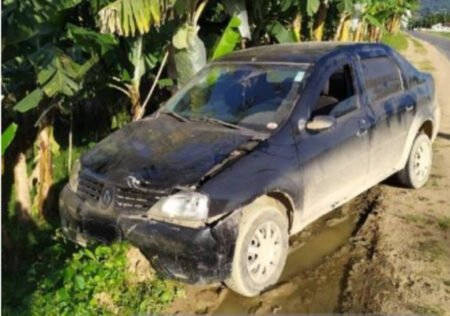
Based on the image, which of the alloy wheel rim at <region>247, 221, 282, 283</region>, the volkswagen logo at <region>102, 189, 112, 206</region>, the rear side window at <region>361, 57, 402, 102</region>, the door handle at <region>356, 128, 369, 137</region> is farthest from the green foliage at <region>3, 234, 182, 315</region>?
the rear side window at <region>361, 57, 402, 102</region>

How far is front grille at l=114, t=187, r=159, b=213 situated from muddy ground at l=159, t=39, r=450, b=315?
2.62 ft

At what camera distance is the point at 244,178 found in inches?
155

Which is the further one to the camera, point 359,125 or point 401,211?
point 401,211

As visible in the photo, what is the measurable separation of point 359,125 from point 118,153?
2241 millimetres

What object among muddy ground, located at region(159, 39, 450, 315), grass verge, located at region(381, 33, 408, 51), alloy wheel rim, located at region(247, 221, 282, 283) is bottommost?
grass verge, located at region(381, 33, 408, 51)

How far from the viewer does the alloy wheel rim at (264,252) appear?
4.01 metres

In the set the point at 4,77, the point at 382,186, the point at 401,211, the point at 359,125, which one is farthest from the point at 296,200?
the point at 4,77

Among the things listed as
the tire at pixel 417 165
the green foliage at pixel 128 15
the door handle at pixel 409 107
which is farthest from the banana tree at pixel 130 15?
the tire at pixel 417 165

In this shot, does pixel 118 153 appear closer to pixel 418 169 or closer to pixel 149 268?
pixel 149 268

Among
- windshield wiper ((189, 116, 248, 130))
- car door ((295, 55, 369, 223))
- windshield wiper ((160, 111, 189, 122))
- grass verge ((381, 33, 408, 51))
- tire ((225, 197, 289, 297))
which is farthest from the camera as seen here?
grass verge ((381, 33, 408, 51))

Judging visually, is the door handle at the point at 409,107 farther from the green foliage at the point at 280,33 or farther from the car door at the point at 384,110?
the green foliage at the point at 280,33

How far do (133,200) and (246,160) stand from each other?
2.91 feet

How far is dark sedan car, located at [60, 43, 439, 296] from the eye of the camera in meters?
3.80

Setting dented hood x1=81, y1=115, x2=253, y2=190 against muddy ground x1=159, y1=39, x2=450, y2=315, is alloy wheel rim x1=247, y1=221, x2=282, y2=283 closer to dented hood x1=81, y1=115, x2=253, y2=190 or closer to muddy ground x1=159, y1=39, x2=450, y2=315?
muddy ground x1=159, y1=39, x2=450, y2=315
